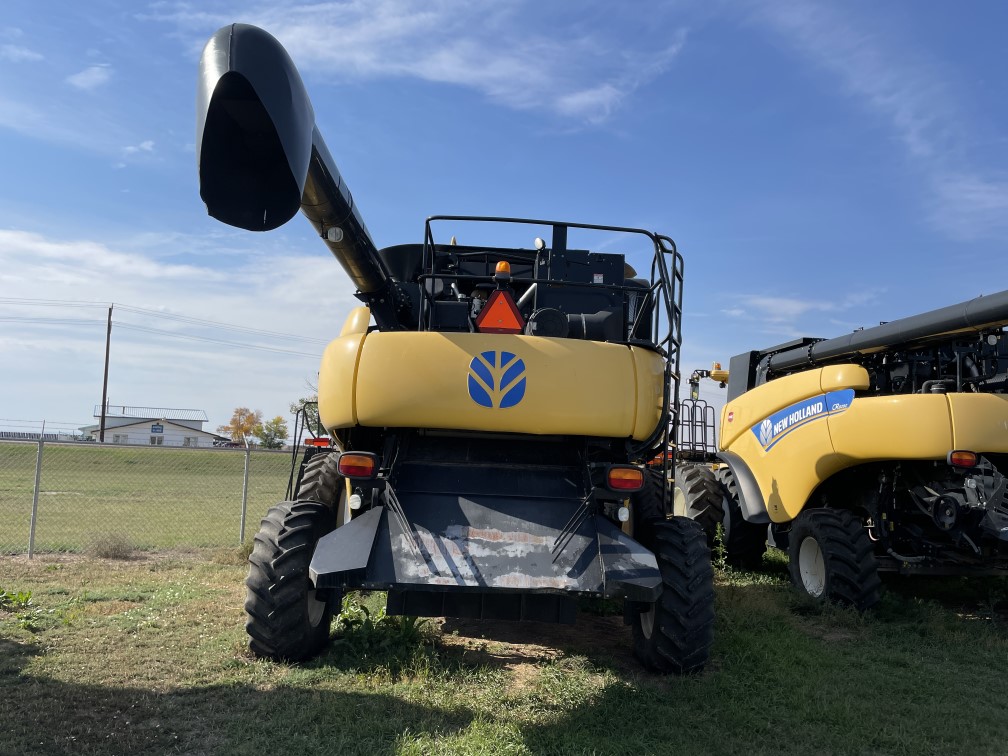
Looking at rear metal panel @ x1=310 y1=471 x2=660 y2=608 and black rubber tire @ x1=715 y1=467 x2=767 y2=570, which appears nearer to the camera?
rear metal panel @ x1=310 y1=471 x2=660 y2=608

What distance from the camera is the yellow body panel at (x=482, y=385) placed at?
4.79 m

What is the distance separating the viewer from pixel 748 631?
20.1 ft

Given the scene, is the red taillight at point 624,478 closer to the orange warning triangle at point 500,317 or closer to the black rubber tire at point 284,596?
the orange warning triangle at point 500,317

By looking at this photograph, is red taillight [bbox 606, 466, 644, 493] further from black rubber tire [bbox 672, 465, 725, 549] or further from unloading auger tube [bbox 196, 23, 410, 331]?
black rubber tire [bbox 672, 465, 725, 549]

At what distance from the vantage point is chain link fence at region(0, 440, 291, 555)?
10.4 m

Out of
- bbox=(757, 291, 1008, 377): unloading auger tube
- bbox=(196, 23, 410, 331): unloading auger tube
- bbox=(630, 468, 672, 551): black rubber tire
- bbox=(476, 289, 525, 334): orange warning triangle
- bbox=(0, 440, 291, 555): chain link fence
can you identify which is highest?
bbox=(196, 23, 410, 331): unloading auger tube

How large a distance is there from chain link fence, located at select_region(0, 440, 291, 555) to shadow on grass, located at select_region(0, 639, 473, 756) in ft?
17.6

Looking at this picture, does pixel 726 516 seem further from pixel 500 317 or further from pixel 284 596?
pixel 284 596

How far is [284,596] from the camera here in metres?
4.69

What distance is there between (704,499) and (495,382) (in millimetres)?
5439

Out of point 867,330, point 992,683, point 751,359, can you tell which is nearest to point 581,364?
point 992,683

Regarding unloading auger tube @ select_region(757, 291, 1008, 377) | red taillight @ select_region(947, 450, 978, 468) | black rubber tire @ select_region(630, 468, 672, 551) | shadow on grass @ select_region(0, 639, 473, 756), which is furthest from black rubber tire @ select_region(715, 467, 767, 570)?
shadow on grass @ select_region(0, 639, 473, 756)

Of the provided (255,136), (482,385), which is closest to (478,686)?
(482,385)

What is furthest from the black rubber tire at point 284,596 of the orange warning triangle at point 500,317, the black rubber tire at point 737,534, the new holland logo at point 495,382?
the black rubber tire at point 737,534
